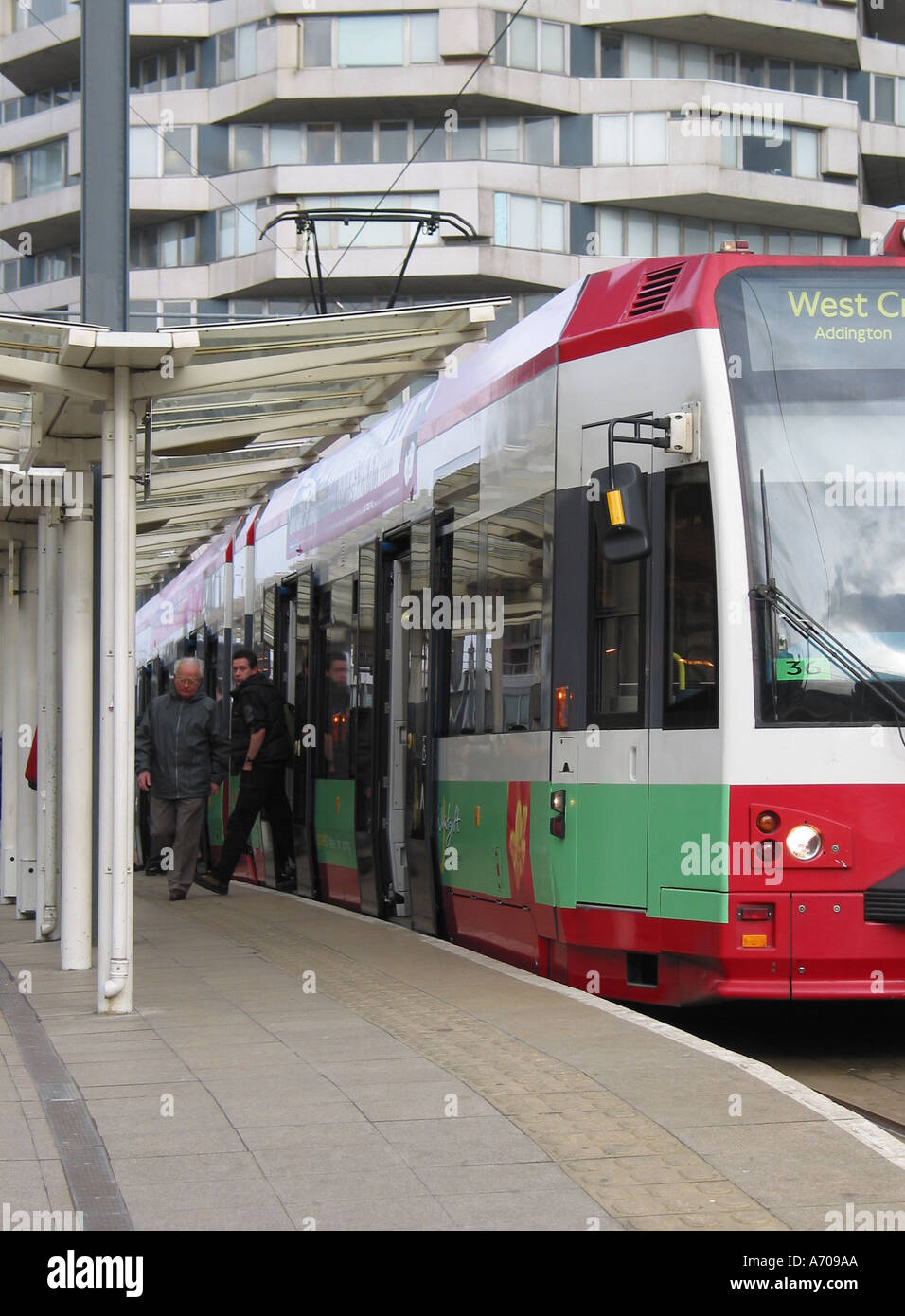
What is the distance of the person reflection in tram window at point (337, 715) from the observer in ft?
46.3

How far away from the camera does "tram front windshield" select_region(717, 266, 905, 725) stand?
26.2 feet

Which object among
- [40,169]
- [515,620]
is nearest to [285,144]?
[40,169]

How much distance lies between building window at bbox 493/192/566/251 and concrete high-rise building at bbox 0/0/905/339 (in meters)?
0.06

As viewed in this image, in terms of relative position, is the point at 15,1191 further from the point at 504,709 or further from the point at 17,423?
the point at 17,423

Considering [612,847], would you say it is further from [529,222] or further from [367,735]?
[529,222]

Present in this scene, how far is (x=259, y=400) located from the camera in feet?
34.5

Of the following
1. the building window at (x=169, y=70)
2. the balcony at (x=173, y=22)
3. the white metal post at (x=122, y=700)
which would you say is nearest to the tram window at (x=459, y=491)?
the white metal post at (x=122, y=700)

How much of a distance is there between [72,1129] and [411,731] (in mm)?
5903

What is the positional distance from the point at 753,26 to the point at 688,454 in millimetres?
47350

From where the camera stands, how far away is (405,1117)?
20.8ft

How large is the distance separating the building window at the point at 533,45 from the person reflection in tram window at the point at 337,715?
1588 inches

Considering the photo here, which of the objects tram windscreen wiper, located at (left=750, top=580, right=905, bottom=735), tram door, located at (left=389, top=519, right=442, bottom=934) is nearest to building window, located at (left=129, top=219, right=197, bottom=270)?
tram door, located at (left=389, top=519, right=442, bottom=934)

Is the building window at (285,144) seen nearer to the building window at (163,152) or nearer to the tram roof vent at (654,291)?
the building window at (163,152)
